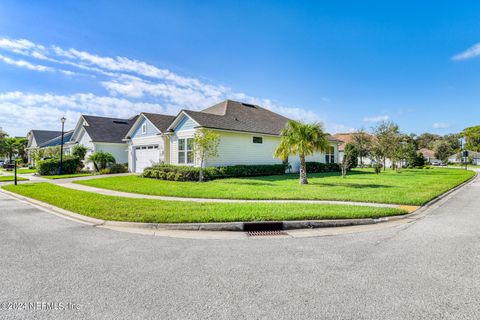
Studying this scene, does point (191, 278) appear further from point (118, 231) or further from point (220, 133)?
point (220, 133)

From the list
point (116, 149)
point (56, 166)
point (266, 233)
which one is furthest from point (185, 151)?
point (266, 233)

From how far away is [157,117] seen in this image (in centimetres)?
2512

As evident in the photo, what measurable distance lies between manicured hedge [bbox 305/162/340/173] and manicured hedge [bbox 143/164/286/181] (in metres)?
5.38

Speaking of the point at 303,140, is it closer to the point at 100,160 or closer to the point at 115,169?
the point at 115,169

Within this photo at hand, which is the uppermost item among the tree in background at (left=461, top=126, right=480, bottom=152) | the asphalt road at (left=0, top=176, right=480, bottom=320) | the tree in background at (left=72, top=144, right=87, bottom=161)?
the tree in background at (left=461, top=126, right=480, bottom=152)

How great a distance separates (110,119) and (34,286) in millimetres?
34753

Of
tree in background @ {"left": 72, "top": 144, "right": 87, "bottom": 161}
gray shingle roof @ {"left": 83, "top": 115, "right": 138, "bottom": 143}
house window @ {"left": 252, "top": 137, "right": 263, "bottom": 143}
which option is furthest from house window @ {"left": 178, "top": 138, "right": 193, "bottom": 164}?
tree in background @ {"left": 72, "top": 144, "right": 87, "bottom": 161}

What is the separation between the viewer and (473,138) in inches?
3553

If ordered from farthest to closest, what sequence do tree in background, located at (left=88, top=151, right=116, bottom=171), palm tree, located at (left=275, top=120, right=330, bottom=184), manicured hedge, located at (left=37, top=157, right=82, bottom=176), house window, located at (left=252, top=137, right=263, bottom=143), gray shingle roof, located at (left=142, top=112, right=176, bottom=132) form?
1. tree in background, located at (left=88, top=151, right=116, bottom=171)
2. manicured hedge, located at (left=37, top=157, right=82, bottom=176)
3. gray shingle roof, located at (left=142, top=112, right=176, bottom=132)
4. house window, located at (left=252, top=137, right=263, bottom=143)
5. palm tree, located at (left=275, top=120, right=330, bottom=184)

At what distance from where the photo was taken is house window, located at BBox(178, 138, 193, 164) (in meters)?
20.7

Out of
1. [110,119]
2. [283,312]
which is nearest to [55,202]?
[283,312]

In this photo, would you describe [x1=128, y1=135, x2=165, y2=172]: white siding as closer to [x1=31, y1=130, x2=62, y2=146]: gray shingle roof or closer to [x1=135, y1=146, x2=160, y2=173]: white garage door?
[x1=135, y1=146, x2=160, y2=173]: white garage door

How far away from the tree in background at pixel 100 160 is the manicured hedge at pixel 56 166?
220 cm

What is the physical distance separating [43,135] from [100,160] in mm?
32212
